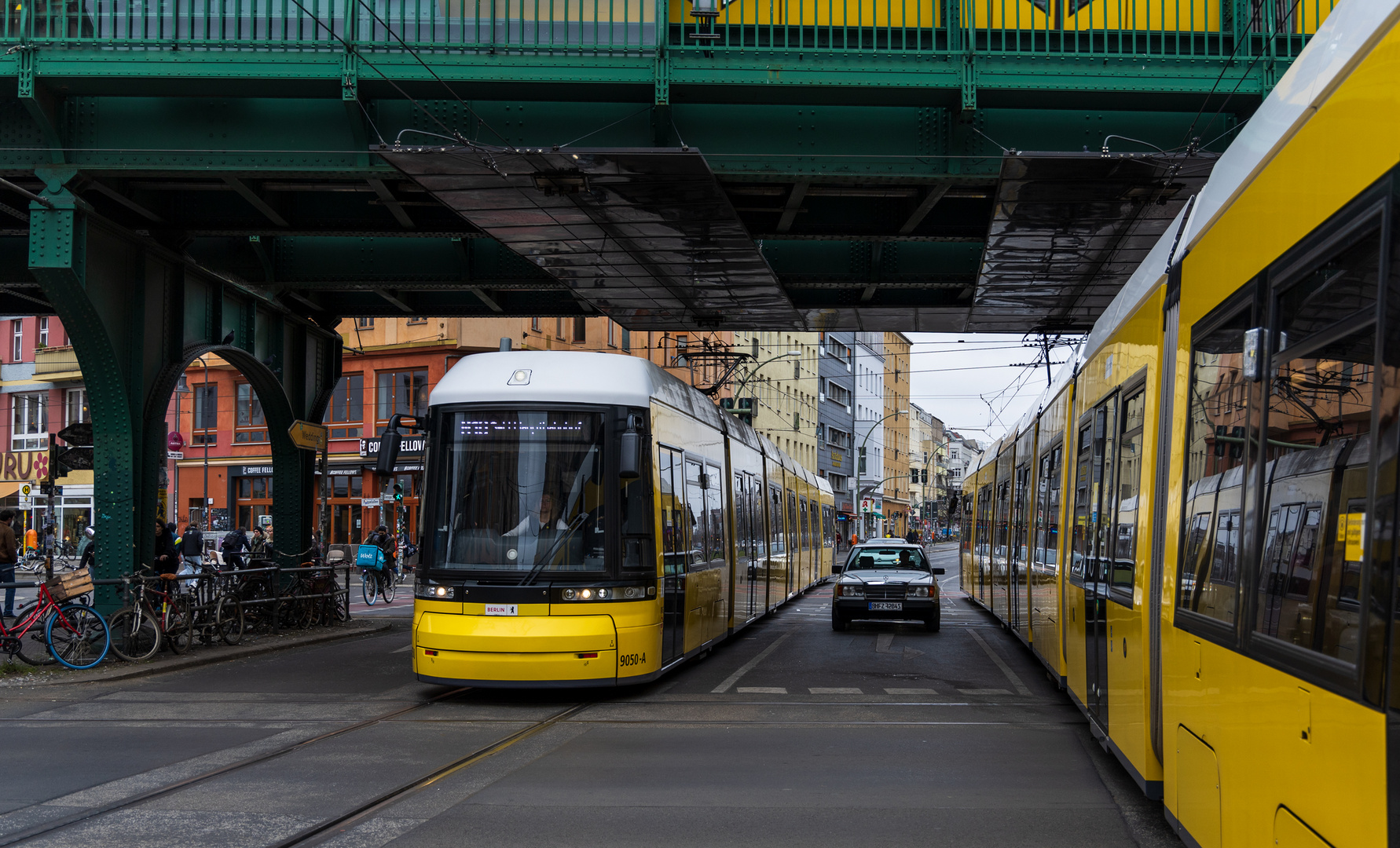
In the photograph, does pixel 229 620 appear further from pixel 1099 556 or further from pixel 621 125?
pixel 1099 556

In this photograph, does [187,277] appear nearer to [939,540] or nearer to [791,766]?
[791,766]

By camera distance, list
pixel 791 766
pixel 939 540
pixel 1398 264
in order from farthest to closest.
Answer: pixel 939 540 → pixel 791 766 → pixel 1398 264

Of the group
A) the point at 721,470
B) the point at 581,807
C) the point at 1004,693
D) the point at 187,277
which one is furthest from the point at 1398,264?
the point at 187,277

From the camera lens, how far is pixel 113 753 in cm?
909

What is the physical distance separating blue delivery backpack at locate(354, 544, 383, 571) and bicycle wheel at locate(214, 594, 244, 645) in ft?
31.8

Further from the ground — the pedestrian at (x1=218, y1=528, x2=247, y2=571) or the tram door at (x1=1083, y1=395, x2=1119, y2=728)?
the tram door at (x1=1083, y1=395, x2=1119, y2=728)

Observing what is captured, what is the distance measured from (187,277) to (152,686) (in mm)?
5608

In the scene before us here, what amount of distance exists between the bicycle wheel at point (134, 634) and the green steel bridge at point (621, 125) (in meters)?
0.59

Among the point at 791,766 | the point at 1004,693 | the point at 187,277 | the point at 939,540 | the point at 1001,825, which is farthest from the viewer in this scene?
the point at 939,540

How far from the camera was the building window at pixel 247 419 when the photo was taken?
5288 centimetres

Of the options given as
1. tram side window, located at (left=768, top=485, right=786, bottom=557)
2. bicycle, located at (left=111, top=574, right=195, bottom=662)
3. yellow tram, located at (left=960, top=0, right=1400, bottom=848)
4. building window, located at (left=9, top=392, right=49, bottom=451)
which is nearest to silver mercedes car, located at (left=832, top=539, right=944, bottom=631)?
tram side window, located at (left=768, top=485, right=786, bottom=557)

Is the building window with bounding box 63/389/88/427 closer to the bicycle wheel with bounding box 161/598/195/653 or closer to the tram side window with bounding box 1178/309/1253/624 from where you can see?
the bicycle wheel with bounding box 161/598/195/653

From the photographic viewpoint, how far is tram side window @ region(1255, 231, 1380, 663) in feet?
11.0

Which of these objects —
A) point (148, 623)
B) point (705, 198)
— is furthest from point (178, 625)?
point (705, 198)
